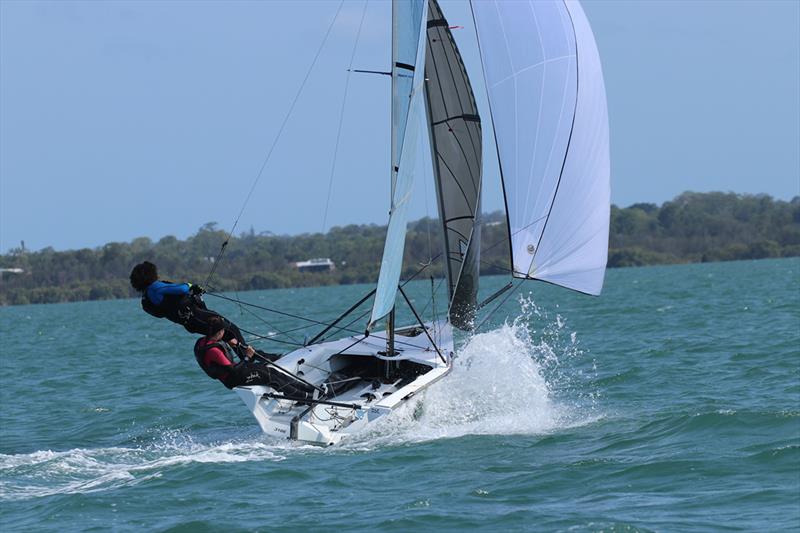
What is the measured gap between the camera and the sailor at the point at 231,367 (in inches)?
381

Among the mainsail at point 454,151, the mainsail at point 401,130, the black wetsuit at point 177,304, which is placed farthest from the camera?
the mainsail at point 454,151

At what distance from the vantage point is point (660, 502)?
714 cm

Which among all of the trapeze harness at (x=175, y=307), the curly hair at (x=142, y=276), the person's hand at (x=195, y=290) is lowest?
the trapeze harness at (x=175, y=307)

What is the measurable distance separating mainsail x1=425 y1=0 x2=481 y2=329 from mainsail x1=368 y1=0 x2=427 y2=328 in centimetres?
108

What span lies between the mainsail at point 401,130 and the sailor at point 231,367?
89 cm

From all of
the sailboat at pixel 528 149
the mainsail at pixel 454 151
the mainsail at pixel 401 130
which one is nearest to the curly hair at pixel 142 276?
the sailboat at pixel 528 149

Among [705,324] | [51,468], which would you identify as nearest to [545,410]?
[51,468]

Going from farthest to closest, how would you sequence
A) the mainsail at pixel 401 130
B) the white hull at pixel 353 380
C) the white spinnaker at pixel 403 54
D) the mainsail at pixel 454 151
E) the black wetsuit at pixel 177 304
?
the mainsail at pixel 454 151 < the white spinnaker at pixel 403 54 < the mainsail at pixel 401 130 < the black wetsuit at pixel 177 304 < the white hull at pixel 353 380

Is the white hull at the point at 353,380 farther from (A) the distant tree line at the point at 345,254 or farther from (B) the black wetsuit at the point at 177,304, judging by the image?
(A) the distant tree line at the point at 345,254

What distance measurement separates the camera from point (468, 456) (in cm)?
870

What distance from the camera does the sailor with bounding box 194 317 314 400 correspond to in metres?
9.67

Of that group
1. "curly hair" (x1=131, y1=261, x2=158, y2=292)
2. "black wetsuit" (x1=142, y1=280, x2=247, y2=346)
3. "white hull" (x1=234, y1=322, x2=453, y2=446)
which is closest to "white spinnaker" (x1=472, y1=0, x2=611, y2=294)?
"white hull" (x1=234, y1=322, x2=453, y2=446)

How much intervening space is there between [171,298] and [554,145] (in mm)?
3430

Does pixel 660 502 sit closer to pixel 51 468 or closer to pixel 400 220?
pixel 400 220
